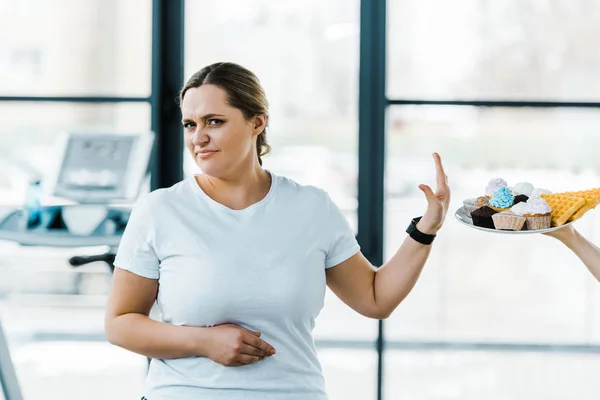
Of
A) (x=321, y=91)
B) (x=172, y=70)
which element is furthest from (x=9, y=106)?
(x=321, y=91)

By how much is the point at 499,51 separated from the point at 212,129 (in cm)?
180

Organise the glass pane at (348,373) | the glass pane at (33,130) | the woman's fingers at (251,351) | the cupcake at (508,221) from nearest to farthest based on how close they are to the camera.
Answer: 1. the woman's fingers at (251,351)
2. the cupcake at (508,221)
3. the glass pane at (33,130)
4. the glass pane at (348,373)

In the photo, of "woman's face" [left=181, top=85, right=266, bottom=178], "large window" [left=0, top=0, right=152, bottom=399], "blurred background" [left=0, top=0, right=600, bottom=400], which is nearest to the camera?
"woman's face" [left=181, top=85, right=266, bottom=178]

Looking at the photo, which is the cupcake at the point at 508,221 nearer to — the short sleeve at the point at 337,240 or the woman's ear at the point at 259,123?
the short sleeve at the point at 337,240

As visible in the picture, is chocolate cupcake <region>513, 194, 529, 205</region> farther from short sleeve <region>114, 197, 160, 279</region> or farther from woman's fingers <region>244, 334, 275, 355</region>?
short sleeve <region>114, 197, 160, 279</region>

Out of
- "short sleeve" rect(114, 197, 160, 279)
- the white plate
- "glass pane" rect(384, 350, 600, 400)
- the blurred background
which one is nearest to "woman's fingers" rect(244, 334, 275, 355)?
"short sleeve" rect(114, 197, 160, 279)

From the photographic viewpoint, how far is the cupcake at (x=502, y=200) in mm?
1544

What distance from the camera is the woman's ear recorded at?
1.46 meters

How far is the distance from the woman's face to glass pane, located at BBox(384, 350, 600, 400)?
193 cm

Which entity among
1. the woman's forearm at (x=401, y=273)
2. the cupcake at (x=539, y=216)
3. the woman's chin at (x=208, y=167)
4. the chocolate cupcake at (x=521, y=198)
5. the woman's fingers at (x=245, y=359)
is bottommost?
the woman's fingers at (x=245, y=359)

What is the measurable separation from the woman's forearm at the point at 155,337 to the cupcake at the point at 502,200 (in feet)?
2.07

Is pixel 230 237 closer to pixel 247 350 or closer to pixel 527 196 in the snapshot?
pixel 247 350

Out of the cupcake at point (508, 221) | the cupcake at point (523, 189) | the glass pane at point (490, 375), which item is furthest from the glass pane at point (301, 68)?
the cupcake at point (508, 221)

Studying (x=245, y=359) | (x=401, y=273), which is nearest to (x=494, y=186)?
(x=401, y=273)
